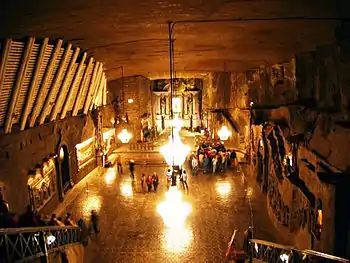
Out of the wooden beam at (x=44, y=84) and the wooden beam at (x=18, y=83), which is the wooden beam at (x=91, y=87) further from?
the wooden beam at (x=18, y=83)

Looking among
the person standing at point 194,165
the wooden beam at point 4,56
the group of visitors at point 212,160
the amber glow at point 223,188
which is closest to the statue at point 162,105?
the group of visitors at point 212,160

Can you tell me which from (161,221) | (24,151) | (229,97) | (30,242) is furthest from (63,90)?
(229,97)

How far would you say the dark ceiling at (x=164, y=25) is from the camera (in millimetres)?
5848

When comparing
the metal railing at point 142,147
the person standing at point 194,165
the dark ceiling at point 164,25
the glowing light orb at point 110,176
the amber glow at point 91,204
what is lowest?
the amber glow at point 91,204

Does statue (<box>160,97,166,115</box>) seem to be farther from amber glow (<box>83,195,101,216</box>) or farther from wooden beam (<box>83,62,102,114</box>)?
amber glow (<box>83,195,101,216</box>)

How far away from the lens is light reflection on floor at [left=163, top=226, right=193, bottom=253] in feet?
33.9

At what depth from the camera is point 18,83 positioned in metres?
8.29

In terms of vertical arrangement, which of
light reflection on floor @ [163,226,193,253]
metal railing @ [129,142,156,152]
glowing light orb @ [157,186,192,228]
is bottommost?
light reflection on floor @ [163,226,193,253]

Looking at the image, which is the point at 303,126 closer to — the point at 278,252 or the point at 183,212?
the point at 278,252

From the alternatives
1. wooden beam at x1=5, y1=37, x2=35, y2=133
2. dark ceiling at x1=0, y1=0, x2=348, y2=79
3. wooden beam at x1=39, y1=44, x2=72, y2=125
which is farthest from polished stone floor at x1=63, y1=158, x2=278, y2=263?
dark ceiling at x1=0, y1=0, x2=348, y2=79

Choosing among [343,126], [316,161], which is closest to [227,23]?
[343,126]

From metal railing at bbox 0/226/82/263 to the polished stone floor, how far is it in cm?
183

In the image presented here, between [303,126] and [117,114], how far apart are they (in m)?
17.0

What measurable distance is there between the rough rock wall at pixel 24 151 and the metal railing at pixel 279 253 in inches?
256
